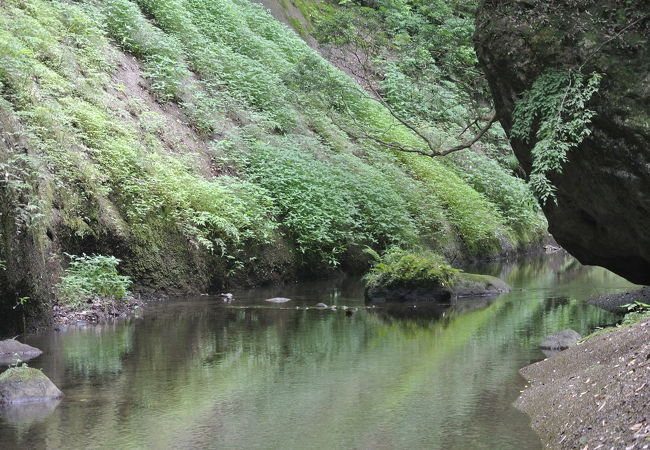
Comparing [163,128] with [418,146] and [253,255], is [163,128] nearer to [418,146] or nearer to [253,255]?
[253,255]

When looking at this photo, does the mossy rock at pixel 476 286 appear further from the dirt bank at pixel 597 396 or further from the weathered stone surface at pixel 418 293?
the dirt bank at pixel 597 396

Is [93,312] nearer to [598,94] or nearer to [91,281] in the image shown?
[91,281]

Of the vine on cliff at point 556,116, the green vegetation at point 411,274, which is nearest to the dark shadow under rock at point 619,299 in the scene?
the green vegetation at point 411,274

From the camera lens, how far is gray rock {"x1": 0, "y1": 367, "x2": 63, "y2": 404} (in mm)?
6902

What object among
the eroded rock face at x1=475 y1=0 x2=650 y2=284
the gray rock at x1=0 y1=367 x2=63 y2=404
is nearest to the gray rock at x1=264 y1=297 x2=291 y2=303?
the eroded rock face at x1=475 y1=0 x2=650 y2=284

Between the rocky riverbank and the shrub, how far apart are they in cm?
686

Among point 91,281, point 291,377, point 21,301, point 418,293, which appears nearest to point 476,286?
point 418,293

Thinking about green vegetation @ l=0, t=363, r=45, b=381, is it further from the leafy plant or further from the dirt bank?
the dirt bank

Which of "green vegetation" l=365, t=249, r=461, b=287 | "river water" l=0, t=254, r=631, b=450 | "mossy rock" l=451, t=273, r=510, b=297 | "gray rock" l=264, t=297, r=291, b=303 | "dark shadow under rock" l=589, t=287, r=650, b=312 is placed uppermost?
"green vegetation" l=365, t=249, r=461, b=287

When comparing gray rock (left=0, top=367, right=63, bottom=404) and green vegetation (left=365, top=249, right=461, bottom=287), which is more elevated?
green vegetation (left=365, top=249, right=461, bottom=287)

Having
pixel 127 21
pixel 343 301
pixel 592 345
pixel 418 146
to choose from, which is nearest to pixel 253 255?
pixel 343 301

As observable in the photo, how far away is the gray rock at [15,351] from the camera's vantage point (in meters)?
8.57

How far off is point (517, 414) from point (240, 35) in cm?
2032

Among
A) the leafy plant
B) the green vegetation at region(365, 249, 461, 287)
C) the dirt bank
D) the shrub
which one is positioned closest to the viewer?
the dirt bank
